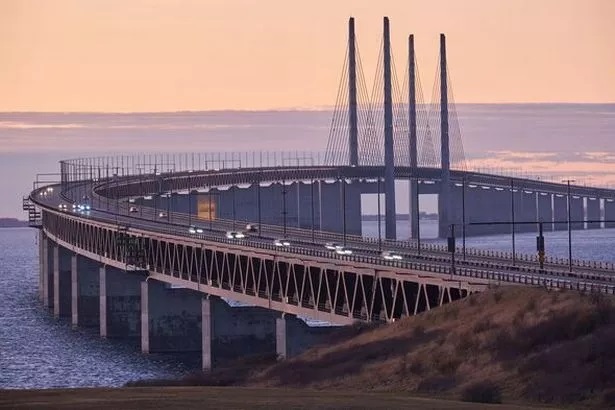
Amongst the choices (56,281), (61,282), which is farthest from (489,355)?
(61,282)

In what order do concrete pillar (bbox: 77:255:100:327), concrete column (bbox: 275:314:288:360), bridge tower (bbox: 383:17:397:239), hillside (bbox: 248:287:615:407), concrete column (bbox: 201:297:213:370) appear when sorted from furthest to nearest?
bridge tower (bbox: 383:17:397:239) < concrete pillar (bbox: 77:255:100:327) < concrete column (bbox: 201:297:213:370) < concrete column (bbox: 275:314:288:360) < hillside (bbox: 248:287:615:407)

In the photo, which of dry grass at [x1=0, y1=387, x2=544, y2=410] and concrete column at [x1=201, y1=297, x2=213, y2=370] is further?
concrete column at [x1=201, y1=297, x2=213, y2=370]

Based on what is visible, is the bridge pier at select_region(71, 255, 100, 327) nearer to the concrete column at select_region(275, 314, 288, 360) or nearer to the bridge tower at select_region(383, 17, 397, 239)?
the bridge tower at select_region(383, 17, 397, 239)

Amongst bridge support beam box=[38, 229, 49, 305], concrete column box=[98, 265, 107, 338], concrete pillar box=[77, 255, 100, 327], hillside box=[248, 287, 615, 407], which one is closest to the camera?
hillside box=[248, 287, 615, 407]

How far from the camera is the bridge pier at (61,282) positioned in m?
154

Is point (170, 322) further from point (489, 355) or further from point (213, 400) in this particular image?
point (213, 400)

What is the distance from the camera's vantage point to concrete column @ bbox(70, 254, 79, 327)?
144837 millimetres

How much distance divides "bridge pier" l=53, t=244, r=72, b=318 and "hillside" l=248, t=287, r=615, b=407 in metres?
82.0

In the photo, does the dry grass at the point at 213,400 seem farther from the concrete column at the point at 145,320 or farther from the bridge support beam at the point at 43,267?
the bridge support beam at the point at 43,267

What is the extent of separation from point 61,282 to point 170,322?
40112mm

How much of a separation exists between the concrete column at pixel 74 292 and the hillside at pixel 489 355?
72.1 meters

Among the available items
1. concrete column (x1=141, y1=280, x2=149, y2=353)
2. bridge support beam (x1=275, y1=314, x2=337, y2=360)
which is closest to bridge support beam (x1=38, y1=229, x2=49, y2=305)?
concrete column (x1=141, y1=280, x2=149, y2=353)

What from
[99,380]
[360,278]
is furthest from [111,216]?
[360,278]

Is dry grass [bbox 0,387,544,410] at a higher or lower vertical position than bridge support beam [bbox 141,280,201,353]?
higher
